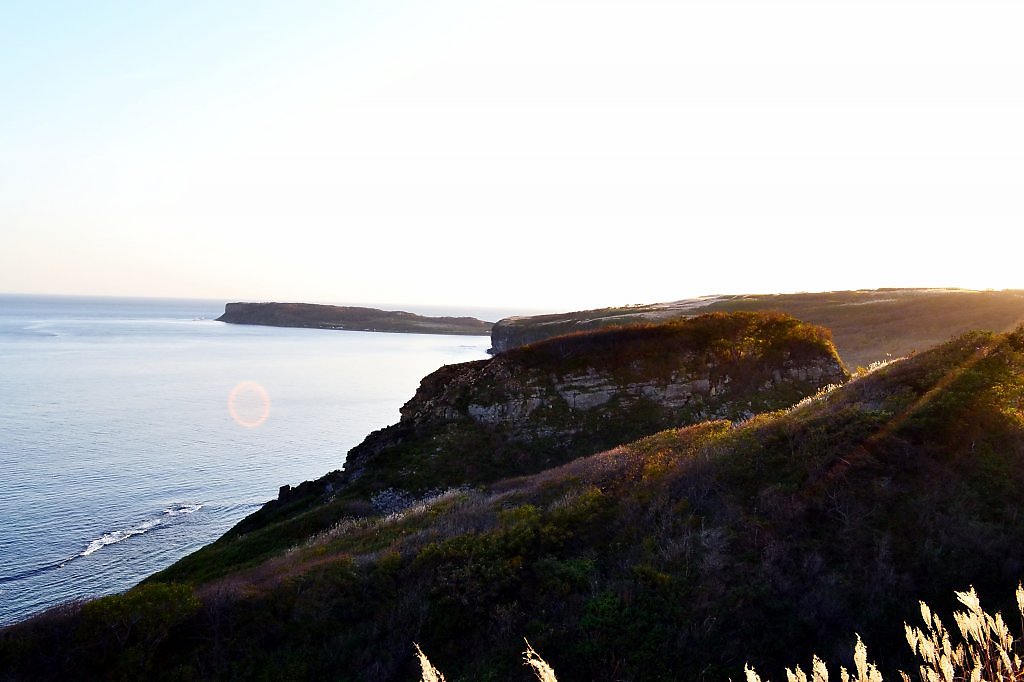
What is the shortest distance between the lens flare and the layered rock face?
34.2 metres

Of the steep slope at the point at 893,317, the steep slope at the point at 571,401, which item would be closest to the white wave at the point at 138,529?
the steep slope at the point at 571,401

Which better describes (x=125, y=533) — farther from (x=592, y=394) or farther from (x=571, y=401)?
(x=592, y=394)

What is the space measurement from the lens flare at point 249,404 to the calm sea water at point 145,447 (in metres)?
0.23

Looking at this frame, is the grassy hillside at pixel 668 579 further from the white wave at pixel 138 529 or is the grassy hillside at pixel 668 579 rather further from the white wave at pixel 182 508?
the white wave at pixel 182 508

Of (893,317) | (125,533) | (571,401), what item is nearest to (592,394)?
(571,401)

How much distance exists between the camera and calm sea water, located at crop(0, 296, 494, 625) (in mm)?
31406

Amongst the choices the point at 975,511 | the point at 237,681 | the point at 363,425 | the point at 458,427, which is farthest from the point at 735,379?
the point at 363,425

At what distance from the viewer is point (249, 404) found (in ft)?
239

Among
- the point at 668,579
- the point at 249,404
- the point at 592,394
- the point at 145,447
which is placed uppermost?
the point at 592,394

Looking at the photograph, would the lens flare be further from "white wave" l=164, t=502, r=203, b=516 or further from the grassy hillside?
the grassy hillside

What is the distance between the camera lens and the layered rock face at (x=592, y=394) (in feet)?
102

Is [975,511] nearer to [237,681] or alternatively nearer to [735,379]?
[237,681]

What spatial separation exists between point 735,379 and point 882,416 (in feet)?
60.8

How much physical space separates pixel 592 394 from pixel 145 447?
41384 mm
